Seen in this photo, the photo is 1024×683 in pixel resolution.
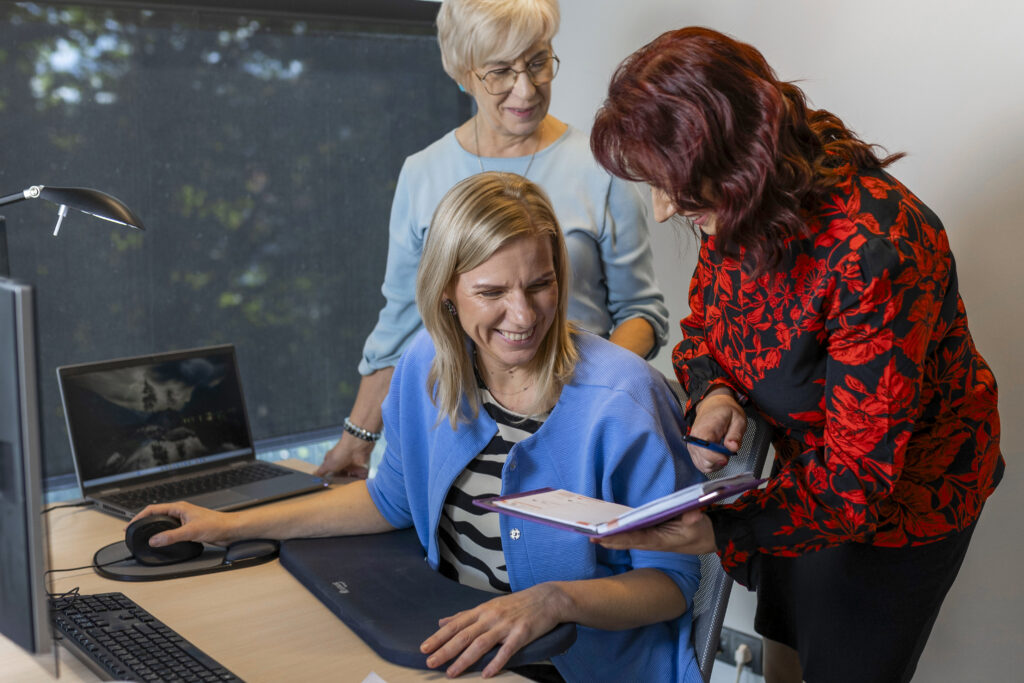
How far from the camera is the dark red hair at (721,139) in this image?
119cm

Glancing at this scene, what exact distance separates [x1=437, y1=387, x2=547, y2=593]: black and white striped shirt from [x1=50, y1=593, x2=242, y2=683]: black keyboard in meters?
0.47

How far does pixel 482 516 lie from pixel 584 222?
0.68 metres

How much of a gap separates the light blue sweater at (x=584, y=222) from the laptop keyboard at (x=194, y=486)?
0.49 m

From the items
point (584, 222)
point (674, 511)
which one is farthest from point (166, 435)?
point (674, 511)

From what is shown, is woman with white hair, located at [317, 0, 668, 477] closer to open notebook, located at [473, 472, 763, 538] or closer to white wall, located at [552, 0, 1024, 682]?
white wall, located at [552, 0, 1024, 682]

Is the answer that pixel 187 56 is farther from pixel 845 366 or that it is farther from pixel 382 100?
pixel 845 366

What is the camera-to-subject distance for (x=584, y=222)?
1973 millimetres

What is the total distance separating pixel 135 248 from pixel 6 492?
1581 millimetres

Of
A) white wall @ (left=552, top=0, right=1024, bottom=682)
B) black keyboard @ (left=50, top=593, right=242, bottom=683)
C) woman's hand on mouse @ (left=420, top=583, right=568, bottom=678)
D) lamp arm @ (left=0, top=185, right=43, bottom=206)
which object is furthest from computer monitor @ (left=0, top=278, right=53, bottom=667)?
white wall @ (left=552, top=0, right=1024, bottom=682)

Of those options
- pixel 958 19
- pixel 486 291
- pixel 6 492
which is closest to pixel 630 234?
pixel 486 291

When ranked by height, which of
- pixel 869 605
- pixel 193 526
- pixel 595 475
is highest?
pixel 595 475

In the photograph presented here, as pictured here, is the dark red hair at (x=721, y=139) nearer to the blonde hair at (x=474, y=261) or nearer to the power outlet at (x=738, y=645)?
the blonde hair at (x=474, y=261)

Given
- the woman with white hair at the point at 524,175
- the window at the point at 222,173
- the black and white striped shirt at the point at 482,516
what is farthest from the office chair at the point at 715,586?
the window at the point at 222,173

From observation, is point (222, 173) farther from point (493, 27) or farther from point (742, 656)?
point (742, 656)
